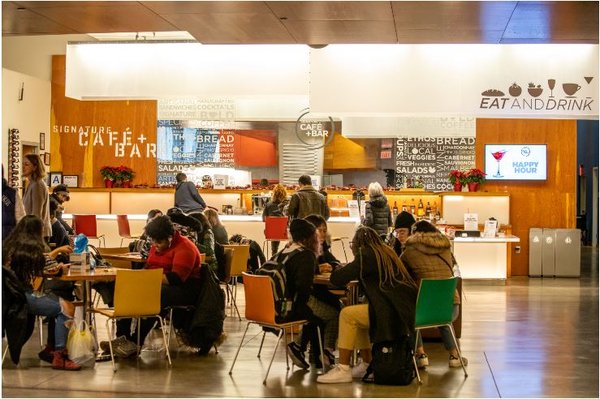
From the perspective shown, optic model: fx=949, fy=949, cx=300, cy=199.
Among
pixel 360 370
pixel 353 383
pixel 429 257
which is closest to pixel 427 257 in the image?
pixel 429 257

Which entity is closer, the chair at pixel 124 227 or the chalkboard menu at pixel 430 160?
the chair at pixel 124 227

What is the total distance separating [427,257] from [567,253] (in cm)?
808

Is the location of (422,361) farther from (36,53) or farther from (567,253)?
(36,53)

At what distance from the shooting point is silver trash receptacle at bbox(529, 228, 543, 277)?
47.7 feet

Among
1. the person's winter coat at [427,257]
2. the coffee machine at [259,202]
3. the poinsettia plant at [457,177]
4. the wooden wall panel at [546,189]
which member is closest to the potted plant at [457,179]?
the poinsettia plant at [457,177]

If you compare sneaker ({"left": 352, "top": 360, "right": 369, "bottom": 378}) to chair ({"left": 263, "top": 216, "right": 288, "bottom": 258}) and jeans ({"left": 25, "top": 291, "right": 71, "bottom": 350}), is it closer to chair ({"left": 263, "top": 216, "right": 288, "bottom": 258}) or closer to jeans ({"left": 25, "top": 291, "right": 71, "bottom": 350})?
jeans ({"left": 25, "top": 291, "right": 71, "bottom": 350})

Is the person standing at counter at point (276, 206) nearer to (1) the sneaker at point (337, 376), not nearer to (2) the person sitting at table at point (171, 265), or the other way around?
(2) the person sitting at table at point (171, 265)

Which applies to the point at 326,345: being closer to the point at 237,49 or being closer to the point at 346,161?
the point at 237,49

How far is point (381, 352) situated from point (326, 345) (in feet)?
2.33

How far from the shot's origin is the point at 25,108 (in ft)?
50.6

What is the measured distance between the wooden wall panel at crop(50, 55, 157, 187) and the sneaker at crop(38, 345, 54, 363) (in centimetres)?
898

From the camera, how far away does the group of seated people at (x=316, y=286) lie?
642 cm

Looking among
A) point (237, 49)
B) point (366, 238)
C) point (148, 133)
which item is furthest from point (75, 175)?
point (366, 238)

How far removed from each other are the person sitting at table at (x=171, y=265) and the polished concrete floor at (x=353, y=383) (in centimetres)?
44
